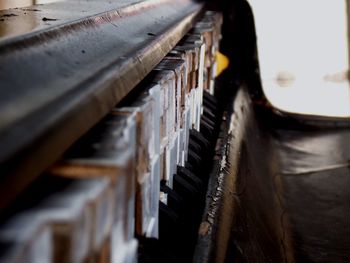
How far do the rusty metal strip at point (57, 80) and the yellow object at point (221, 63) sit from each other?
2671 millimetres

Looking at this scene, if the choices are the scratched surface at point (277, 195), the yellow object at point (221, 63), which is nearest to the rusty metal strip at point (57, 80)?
the scratched surface at point (277, 195)

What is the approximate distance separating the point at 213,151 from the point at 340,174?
1.50m

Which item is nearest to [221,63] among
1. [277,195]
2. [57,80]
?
[277,195]

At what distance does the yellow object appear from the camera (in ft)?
15.0

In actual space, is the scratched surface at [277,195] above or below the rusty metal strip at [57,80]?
below

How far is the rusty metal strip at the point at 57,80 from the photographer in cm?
67

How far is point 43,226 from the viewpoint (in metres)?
0.63

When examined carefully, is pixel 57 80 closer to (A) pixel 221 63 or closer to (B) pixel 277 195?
(B) pixel 277 195

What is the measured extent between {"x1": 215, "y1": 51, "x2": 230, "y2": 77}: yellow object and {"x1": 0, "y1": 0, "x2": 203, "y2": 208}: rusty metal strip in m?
2.67

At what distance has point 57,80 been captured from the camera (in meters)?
0.98

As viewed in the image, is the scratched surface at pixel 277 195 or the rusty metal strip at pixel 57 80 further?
the scratched surface at pixel 277 195

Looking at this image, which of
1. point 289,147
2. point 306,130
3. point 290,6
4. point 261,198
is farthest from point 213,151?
point 290,6

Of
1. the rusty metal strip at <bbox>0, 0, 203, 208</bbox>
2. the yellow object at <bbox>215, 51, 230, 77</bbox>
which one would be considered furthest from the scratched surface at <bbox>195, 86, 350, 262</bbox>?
the rusty metal strip at <bbox>0, 0, 203, 208</bbox>

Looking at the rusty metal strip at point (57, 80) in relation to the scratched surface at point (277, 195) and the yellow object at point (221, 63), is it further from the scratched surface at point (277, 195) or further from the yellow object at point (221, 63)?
the yellow object at point (221, 63)
